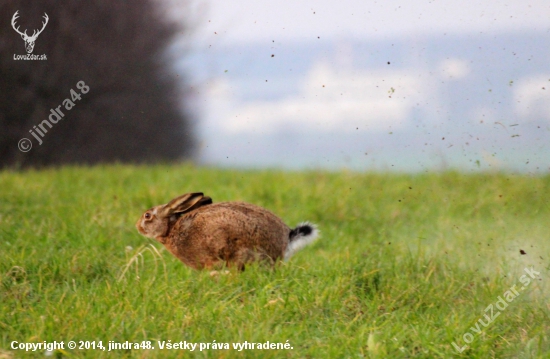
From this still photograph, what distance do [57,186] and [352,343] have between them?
208 inches

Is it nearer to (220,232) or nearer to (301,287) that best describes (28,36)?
(220,232)

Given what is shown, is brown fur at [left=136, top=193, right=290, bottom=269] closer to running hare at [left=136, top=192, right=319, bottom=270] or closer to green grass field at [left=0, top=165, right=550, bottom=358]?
running hare at [left=136, top=192, right=319, bottom=270]

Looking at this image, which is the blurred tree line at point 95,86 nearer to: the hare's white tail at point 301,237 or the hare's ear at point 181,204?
the hare's ear at point 181,204

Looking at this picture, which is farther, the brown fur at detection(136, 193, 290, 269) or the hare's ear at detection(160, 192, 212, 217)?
the hare's ear at detection(160, 192, 212, 217)

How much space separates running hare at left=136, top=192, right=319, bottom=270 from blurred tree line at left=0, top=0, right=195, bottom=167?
6582 mm

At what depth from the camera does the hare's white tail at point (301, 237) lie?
3.88 m

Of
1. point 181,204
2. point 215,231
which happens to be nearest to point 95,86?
point 181,204

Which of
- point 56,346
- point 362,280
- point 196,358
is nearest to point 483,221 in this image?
point 362,280

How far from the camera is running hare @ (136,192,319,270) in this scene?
11.9 feet

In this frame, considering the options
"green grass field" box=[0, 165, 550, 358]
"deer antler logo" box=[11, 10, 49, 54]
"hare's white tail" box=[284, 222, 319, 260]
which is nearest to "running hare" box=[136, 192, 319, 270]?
"hare's white tail" box=[284, 222, 319, 260]

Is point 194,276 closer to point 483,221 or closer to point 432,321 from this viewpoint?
point 432,321

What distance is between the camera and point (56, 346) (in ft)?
9.27

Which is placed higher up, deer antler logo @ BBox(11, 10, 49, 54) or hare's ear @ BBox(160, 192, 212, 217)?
deer antler logo @ BBox(11, 10, 49, 54)

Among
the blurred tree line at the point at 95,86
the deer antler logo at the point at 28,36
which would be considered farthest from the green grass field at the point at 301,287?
the blurred tree line at the point at 95,86
